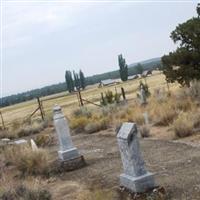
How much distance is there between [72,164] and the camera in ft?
43.9

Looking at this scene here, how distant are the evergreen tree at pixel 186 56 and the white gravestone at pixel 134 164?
46.7 feet

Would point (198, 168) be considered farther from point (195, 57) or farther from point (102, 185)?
point (195, 57)

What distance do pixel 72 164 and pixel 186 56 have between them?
11.4 metres

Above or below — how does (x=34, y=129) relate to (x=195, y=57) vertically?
below

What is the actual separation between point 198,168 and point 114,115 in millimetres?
13636

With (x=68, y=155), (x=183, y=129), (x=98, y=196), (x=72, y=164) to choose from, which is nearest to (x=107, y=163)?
(x=72, y=164)

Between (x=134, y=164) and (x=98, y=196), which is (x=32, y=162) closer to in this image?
(x=134, y=164)

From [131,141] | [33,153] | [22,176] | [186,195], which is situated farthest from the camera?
[33,153]

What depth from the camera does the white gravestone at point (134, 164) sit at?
9.18m

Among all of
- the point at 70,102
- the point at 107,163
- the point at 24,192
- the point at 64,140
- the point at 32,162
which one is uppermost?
the point at 64,140

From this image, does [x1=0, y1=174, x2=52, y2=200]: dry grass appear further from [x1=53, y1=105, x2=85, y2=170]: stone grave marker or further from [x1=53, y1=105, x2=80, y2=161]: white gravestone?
[x1=53, y1=105, x2=80, y2=161]: white gravestone

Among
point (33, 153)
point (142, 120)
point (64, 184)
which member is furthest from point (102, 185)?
point (142, 120)

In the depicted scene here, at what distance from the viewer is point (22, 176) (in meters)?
12.7

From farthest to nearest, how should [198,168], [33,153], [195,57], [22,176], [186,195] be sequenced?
1. [195,57]
2. [33,153]
3. [22,176]
4. [198,168]
5. [186,195]
